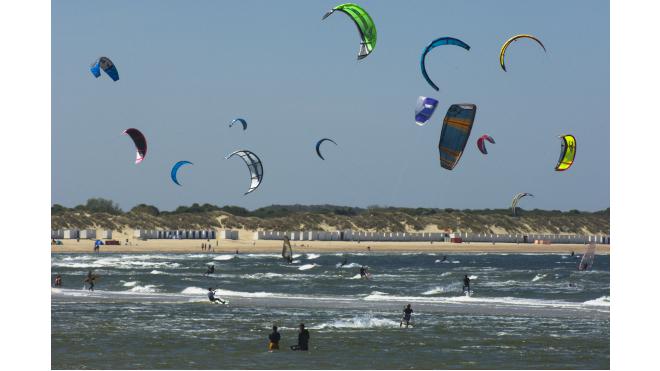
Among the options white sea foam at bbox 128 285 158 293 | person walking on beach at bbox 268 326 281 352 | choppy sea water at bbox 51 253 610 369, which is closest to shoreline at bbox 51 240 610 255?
choppy sea water at bbox 51 253 610 369

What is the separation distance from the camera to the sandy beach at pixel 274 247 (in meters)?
74.6

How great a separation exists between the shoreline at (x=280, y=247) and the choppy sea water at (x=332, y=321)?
2818 cm

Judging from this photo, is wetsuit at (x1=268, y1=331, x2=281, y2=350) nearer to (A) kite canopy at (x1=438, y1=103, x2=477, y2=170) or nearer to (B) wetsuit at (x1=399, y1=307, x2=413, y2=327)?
(B) wetsuit at (x1=399, y1=307, x2=413, y2=327)

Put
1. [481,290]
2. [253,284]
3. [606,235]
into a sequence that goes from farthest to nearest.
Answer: [606,235] → [253,284] → [481,290]

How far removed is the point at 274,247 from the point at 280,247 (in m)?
0.57

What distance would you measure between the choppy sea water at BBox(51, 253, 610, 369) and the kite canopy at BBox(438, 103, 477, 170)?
3949 millimetres

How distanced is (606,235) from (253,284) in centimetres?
7755

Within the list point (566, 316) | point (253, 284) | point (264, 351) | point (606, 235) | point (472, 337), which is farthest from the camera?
point (606, 235)

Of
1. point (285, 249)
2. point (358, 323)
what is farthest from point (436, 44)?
point (285, 249)

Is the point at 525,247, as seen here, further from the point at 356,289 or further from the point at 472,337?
the point at 472,337

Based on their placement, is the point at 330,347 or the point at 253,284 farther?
the point at 253,284

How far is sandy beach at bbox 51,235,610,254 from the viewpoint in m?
74.6
